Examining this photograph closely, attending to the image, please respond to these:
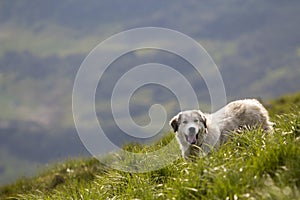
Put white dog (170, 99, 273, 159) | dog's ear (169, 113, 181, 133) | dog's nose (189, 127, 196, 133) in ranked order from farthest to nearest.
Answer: dog's ear (169, 113, 181, 133)
white dog (170, 99, 273, 159)
dog's nose (189, 127, 196, 133)

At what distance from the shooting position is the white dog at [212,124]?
12016 millimetres

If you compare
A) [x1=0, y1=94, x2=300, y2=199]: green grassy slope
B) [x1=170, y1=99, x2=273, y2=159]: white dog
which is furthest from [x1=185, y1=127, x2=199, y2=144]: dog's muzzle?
[x1=0, y1=94, x2=300, y2=199]: green grassy slope

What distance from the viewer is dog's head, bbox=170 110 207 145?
39.1ft

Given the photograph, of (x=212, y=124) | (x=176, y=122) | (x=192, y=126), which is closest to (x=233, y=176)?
(x=192, y=126)

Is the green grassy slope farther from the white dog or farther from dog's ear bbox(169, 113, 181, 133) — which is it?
dog's ear bbox(169, 113, 181, 133)

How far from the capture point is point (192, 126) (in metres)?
11.9

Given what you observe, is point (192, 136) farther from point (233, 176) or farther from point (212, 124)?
point (233, 176)

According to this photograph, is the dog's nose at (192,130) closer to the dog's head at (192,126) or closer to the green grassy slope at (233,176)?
the dog's head at (192,126)

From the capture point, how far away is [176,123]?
1240 centimetres

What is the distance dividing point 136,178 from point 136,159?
1.19 m

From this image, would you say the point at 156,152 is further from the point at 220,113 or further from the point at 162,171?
the point at 220,113

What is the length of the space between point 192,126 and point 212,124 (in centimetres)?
99

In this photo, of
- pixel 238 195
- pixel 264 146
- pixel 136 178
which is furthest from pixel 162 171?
pixel 238 195

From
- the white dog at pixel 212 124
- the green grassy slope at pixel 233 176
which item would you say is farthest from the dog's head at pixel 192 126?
the green grassy slope at pixel 233 176
